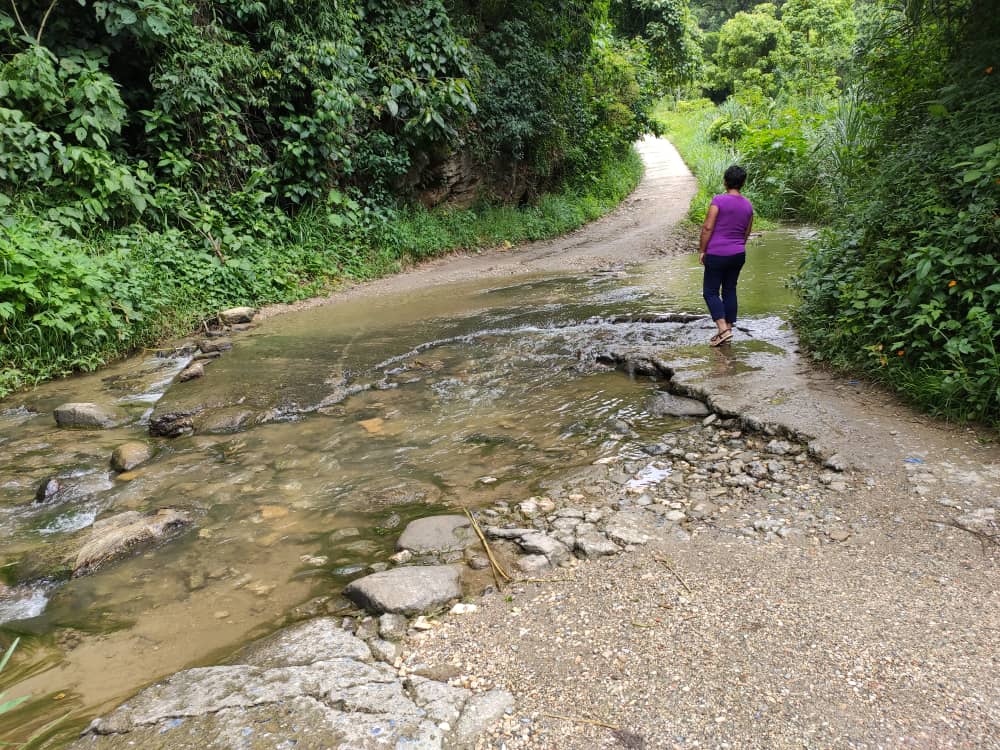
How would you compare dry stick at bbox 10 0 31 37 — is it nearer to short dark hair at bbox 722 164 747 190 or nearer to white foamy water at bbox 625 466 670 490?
short dark hair at bbox 722 164 747 190

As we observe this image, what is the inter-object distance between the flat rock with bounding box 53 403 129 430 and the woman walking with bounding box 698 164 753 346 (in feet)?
17.8

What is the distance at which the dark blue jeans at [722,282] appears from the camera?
5672 mm

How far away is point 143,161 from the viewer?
8547 mm

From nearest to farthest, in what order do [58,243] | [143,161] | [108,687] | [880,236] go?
[108,687] < [880,236] < [58,243] < [143,161]

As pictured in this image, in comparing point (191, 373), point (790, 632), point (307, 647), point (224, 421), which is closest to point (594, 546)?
point (790, 632)

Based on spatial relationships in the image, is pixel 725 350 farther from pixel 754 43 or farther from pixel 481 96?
pixel 754 43

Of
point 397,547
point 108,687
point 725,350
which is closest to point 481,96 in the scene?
point 725,350

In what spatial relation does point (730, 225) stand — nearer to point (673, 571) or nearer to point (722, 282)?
point (722, 282)

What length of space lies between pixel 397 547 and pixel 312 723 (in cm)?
129

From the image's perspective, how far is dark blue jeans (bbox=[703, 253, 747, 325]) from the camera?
18.6 feet

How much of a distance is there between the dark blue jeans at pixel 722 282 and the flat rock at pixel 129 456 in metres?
4.94

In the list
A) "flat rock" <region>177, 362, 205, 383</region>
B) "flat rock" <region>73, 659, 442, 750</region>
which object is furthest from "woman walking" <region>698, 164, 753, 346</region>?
"flat rock" <region>177, 362, 205, 383</region>

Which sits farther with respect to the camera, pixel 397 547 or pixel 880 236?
pixel 880 236

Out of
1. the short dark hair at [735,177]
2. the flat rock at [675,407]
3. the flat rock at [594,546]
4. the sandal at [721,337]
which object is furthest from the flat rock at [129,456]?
the short dark hair at [735,177]
